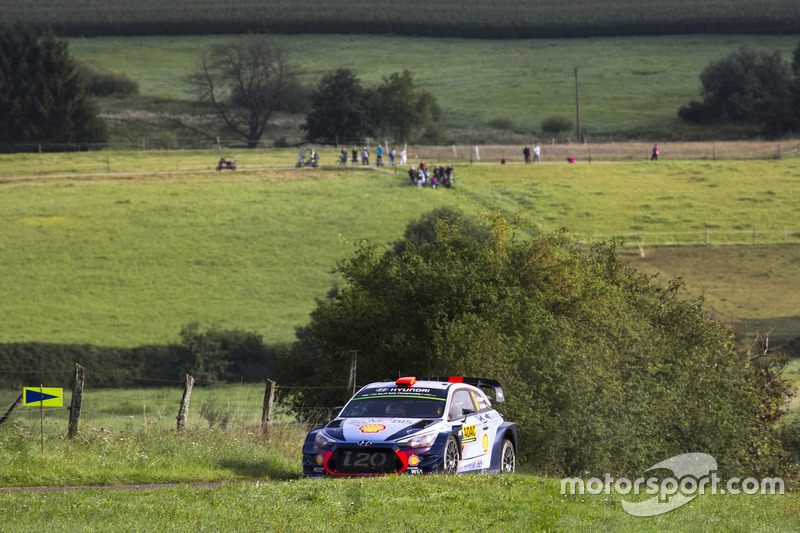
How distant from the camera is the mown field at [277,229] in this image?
175 feet

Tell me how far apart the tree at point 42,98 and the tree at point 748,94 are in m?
70.3

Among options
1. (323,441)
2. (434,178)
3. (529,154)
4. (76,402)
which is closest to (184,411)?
(76,402)

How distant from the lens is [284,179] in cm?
7875

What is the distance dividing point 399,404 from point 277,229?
53.5 metres

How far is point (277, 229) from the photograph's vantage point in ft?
223

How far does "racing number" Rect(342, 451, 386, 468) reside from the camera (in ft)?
45.4

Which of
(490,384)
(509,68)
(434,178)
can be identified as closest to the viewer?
(490,384)

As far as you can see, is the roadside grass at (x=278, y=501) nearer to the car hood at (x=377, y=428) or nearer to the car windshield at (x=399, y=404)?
the car hood at (x=377, y=428)

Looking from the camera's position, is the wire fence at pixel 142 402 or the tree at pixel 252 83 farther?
the tree at pixel 252 83

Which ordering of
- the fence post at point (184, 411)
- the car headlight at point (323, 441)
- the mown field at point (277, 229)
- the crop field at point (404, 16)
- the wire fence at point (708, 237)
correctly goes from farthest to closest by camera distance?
the crop field at point (404, 16) < the wire fence at point (708, 237) < the mown field at point (277, 229) < the fence post at point (184, 411) < the car headlight at point (323, 441)

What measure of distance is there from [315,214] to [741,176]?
36073 millimetres

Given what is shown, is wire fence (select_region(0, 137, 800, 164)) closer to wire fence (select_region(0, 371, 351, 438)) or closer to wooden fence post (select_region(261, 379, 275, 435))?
wire fence (select_region(0, 371, 351, 438))

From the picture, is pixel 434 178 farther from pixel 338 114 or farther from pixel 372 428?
pixel 372 428

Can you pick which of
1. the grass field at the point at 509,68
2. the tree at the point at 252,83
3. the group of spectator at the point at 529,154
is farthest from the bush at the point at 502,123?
the group of spectator at the point at 529,154
